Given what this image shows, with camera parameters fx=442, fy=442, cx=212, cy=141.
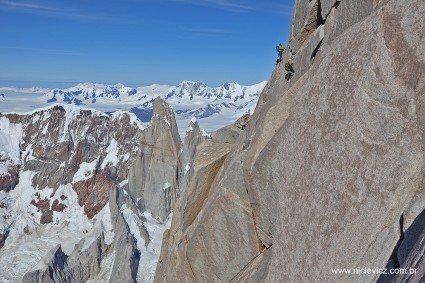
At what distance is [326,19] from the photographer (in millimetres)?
18953

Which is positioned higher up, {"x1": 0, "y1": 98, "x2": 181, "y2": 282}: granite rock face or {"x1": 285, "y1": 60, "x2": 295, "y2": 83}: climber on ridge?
{"x1": 285, "y1": 60, "x2": 295, "y2": 83}: climber on ridge

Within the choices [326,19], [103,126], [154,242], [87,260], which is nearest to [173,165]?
[154,242]

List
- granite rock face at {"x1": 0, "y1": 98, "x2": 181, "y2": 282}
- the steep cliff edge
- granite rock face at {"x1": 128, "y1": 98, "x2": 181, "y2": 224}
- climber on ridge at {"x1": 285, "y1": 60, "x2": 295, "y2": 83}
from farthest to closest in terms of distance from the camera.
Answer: granite rock face at {"x1": 128, "y1": 98, "x2": 181, "y2": 224}, granite rock face at {"x1": 0, "y1": 98, "x2": 181, "y2": 282}, climber on ridge at {"x1": 285, "y1": 60, "x2": 295, "y2": 83}, the steep cliff edge

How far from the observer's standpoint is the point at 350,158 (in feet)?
40.6

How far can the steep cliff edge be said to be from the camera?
11.0m

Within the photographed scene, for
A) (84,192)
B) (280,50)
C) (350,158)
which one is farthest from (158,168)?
(350,158)

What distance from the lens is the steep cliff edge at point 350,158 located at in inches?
432

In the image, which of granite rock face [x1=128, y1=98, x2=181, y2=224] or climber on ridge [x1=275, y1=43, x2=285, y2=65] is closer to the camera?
climber on ridge [x1=275, y1=43, x2=285, y2=65]

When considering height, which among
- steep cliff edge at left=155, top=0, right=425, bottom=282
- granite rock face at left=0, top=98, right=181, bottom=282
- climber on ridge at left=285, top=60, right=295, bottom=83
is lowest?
granite rock face at left=0, top=98, right=181, bottom=282

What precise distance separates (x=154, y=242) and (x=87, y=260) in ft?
53.1

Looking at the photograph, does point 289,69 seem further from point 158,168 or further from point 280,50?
point 158,168

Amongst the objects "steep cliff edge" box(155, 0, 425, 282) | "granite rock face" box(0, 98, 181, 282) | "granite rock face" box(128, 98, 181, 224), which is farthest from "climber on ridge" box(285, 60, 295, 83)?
"granite rock face" box(128, 98, 181, 224)

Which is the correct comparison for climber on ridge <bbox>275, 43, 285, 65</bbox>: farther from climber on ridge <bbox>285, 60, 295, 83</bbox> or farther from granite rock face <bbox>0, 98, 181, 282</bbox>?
granite rock face <bbox>0, 98, 181, 282</bbox>

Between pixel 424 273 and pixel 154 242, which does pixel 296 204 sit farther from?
pixel 154 242
